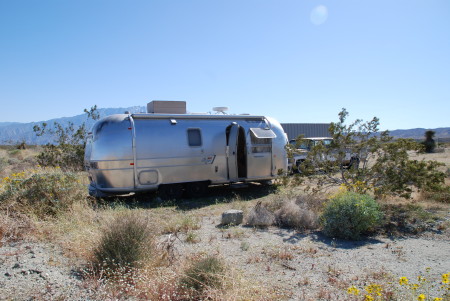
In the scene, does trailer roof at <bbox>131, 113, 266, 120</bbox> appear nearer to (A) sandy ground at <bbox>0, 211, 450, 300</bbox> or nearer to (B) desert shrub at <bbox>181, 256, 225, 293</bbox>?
(A) sandy ground at <bbox>0, 211, 450, 300</bbox>

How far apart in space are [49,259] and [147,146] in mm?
5447

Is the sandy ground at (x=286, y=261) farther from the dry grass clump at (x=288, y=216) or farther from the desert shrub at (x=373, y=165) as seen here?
the desert shrub at (x=373, y=165)

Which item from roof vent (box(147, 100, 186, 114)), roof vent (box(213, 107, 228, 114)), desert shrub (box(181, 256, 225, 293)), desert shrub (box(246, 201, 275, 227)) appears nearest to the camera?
desert shrub (box(181, 256, 225, 293))

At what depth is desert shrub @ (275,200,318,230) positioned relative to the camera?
7.00m

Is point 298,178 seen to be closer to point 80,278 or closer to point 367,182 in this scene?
point 367,182

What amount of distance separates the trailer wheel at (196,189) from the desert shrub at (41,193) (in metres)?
4.14

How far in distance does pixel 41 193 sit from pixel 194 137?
4.80 metres

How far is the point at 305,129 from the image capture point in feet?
103

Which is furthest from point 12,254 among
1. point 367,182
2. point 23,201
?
point 367,182

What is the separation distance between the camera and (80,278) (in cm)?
415

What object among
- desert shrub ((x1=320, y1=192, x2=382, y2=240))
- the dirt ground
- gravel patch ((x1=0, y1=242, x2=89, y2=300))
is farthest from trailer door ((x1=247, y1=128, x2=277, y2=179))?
gravel patch ((x1=0, y1=242, x2=89, y2=300))

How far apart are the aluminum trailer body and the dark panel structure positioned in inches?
723

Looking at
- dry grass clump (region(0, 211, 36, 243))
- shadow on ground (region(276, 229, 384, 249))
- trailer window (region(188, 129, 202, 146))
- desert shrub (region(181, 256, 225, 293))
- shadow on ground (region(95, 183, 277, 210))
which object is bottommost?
shadow on ground (region(95, 183, 277, 210))

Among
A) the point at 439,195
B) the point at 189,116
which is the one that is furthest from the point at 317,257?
the point at 189,116
